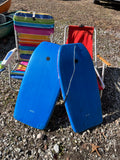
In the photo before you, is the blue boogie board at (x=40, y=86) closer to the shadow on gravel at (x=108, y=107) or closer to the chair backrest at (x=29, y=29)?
the shadow on gravel at (x=108, y=107)

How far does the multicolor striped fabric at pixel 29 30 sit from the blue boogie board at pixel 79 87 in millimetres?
1104

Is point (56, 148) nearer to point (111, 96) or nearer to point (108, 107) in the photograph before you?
point (108, 107)

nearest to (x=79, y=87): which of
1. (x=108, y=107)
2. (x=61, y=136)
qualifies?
(x=61, y=136)

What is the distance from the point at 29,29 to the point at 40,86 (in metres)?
1.51

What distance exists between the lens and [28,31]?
3256 millimetres

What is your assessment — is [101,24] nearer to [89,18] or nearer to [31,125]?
[89,18]

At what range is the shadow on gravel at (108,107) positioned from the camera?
2666 mm

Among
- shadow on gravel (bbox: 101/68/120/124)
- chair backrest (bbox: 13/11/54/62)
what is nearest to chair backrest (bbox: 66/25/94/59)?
chair backrest (bbox: 13/11/54/62)

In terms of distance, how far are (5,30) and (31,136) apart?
11.5 feet

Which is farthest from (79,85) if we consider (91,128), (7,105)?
(7,105)

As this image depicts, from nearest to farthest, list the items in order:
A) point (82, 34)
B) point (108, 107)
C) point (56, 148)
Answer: point (56, 148) < point (108, 107) < point (82, 34)

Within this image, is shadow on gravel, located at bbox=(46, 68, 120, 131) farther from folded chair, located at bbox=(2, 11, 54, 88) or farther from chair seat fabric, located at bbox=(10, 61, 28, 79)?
folded chair, located at bbox=(2, 11, 54, 88)

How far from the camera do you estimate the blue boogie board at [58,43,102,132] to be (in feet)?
7.48

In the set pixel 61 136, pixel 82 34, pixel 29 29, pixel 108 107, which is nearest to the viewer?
pixel 61 136
